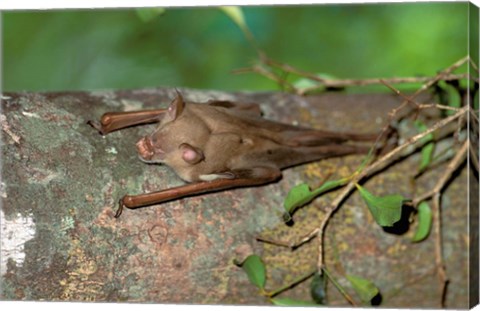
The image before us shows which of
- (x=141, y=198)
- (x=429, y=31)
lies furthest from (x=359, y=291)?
(x=429, y=31)

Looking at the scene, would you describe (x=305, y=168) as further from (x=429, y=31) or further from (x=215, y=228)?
(x=429, y=31)

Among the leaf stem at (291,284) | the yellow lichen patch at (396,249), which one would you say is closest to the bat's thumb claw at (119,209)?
the leaf stem at (291,284)

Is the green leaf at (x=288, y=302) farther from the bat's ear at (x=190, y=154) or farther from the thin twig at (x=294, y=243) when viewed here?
the bat's ear at (x=190, y=154)

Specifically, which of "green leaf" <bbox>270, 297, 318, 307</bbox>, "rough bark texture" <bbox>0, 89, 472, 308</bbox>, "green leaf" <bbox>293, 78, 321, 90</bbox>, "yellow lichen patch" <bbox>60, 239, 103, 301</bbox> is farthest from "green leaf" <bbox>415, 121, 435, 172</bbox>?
"yellow lichen patch" <bbox>60, 239, 103, 301</bbox>

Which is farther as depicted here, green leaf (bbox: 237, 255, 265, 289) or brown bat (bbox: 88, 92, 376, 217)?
green leaf (bbox: 237, 255, 265, 289)

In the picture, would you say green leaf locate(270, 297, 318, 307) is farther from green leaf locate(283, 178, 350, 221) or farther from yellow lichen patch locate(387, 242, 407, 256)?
yellow lichen patch locate(387, 242, 407, 256)

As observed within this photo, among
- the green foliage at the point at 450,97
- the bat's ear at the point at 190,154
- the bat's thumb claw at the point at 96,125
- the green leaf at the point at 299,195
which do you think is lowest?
the green leaf at the point at 299,195

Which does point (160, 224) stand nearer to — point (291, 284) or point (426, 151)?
point (291, 284)
